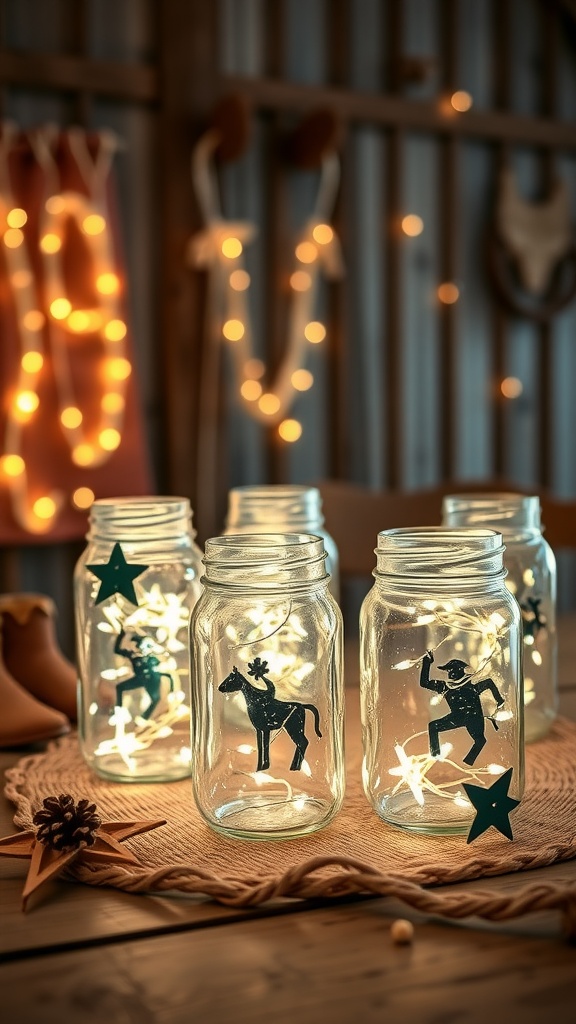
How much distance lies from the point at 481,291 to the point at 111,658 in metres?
2.65

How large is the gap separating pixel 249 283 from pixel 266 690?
2.29 m

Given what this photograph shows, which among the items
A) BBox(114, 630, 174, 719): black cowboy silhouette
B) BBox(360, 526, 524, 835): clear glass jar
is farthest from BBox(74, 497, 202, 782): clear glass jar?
BBox(360, 526, 524, 835): clear glass jar

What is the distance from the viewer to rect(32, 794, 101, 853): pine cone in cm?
69

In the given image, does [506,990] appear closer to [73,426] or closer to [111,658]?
[111,658]

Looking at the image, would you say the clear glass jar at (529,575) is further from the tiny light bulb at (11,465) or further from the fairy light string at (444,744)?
the tiny light bulb at (11,465)

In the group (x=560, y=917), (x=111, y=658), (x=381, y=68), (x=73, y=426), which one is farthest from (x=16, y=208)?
(x=560, y=917)

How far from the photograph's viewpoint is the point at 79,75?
103 inches

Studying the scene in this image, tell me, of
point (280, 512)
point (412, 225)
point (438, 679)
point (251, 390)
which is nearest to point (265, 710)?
point (438, 679)

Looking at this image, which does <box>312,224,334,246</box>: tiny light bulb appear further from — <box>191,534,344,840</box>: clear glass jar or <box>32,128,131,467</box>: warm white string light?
<box>191,534,344,840</box>: clear glass jar

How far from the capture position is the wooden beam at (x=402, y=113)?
2.87 m

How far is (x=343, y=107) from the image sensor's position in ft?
9.81

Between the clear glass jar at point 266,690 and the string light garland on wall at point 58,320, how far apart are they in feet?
Result: 6.15

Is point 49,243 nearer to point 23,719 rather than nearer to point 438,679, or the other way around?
point 23,719

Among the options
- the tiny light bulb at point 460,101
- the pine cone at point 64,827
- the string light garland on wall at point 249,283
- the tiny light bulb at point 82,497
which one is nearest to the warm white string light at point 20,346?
the tiny light bulb at point 82,497
